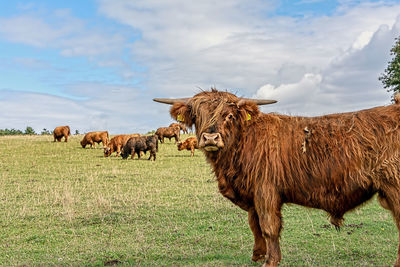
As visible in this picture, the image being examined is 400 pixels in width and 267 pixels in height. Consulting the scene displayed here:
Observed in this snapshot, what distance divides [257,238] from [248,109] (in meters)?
1.82

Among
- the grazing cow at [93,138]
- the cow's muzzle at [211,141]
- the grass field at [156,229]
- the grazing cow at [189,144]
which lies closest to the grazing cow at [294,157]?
the cow's muzzle at [211,141]

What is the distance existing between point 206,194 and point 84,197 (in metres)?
3.45

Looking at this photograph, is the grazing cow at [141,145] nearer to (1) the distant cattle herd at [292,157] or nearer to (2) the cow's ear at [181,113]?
(2) the cow's ear at [181,113]

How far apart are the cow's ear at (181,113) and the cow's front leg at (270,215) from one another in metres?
1.39

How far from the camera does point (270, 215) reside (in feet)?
16.8

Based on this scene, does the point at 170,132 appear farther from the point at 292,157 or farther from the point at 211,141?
the point at 211,141

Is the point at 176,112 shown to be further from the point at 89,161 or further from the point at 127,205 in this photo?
the point at 89,161

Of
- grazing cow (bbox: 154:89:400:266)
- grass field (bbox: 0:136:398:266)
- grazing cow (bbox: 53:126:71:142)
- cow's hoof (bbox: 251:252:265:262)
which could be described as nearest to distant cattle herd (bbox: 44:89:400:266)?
grazing cow (bbox: 154:89:400:266)

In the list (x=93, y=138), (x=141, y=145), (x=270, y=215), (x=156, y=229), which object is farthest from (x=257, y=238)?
(x=93, y=138)

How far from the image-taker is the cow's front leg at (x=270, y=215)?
201 inches

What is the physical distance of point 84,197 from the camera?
11.5m

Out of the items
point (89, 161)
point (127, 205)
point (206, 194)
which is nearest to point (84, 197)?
point (127, 205)

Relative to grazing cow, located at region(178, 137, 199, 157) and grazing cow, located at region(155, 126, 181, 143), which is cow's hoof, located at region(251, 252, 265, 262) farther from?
grazing cow, located at region(155, 126, 181, 143)

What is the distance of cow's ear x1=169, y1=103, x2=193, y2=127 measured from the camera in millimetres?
5695
